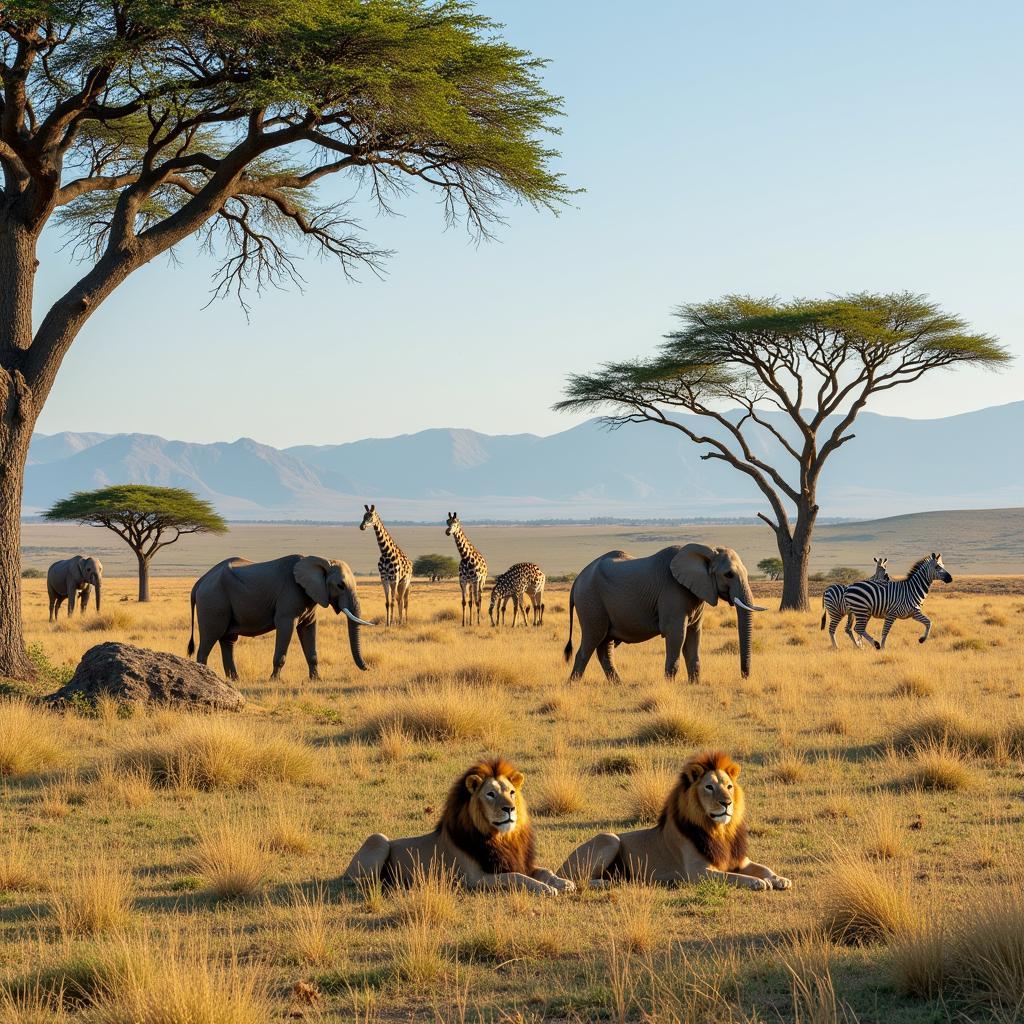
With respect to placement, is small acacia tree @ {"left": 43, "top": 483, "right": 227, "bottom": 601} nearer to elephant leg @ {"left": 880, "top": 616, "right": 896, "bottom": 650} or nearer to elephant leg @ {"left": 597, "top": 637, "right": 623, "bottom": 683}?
elephant leg @ {"left": 880, "top": 616, "right": 896, "bottom": 650}

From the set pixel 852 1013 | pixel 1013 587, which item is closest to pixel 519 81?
pixel 852 1013

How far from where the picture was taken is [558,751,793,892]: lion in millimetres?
6945

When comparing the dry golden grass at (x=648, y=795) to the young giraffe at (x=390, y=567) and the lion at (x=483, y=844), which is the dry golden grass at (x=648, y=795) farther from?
the young giraffe at (x=390, y=567)

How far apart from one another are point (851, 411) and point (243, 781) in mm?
26715

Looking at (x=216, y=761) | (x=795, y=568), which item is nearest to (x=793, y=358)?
(x=795, y=568)

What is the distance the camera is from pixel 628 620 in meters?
17.3

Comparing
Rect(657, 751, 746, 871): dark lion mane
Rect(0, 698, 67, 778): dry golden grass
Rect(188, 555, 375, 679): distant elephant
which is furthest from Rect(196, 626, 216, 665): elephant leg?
Rect(657, 751, 746, 871): dark lion mane

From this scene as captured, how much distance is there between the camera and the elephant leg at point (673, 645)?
16775mm

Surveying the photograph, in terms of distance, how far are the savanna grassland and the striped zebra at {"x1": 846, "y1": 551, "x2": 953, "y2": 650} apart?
5.78m

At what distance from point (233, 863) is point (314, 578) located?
10437 mm

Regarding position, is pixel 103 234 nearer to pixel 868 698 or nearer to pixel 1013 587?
pixel 868 698

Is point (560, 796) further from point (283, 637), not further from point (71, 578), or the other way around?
point (71, 578)

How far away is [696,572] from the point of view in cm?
1656

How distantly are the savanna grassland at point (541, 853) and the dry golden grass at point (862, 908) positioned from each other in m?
0.01
